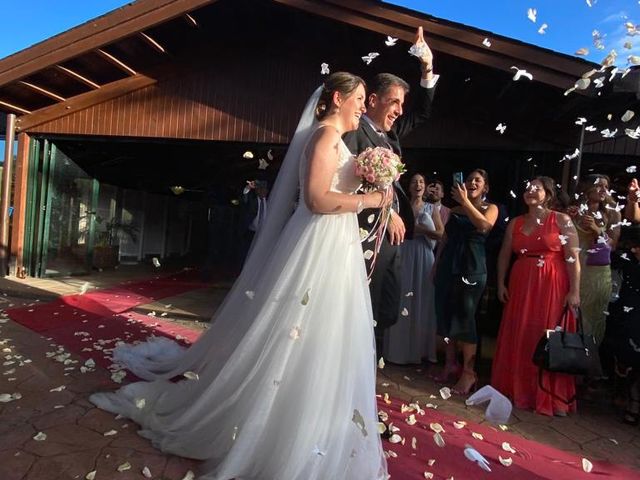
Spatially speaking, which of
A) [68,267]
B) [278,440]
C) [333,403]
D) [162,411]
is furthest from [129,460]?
[68,267]

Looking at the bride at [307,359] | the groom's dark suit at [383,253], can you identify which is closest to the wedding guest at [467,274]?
the groom's dark suit at [383,253]

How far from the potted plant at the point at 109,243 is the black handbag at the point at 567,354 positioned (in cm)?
907

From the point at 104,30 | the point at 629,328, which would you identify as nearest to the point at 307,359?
the point at 629,328

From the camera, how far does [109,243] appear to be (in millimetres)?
10828

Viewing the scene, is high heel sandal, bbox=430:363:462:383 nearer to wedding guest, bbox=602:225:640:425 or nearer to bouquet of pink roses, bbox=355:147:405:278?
wedding guest, bbox=602:225:640:425

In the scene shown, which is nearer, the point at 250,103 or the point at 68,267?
the point at 250,103

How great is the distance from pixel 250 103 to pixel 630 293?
5.46 meters

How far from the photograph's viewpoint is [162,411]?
280 cm

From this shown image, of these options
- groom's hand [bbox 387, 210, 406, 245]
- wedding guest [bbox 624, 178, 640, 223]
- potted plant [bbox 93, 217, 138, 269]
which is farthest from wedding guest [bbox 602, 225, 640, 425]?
potted plant [bbox 93, 217, 138, 269]

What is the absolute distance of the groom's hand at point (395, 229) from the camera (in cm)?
262

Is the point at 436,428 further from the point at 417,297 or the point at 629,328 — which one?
the point at 417,297

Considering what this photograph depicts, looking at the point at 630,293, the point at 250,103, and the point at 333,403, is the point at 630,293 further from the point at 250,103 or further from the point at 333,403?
the point at 250,103

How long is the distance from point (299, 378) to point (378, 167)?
1080mm

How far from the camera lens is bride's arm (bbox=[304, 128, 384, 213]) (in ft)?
7.51
